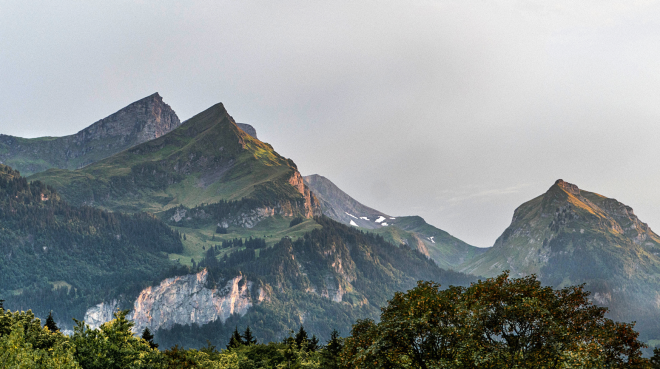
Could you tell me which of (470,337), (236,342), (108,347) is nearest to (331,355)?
(470,337)

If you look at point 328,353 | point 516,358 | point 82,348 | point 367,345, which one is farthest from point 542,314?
point 82,348

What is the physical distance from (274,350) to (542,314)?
205 ft

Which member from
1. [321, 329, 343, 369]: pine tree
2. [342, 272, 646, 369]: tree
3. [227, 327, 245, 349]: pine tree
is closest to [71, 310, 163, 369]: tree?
[342, 272, 646, 369]: tree

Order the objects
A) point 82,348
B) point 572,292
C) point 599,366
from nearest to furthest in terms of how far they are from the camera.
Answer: point 599,366 → point 82,348 → point 572,292

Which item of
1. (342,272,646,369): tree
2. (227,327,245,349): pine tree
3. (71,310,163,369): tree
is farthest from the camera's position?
(227,327,245,349): pine tree

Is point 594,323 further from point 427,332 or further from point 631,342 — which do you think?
point 427,332

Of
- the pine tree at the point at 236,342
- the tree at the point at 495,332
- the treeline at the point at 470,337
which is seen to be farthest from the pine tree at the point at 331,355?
the pine tree at the point at 236,342

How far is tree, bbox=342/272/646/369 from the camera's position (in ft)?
150

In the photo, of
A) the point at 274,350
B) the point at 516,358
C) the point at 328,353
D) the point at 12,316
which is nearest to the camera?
the point at 516,358

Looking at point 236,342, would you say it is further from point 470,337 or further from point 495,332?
point 470,337

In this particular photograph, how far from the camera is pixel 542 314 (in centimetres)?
4650

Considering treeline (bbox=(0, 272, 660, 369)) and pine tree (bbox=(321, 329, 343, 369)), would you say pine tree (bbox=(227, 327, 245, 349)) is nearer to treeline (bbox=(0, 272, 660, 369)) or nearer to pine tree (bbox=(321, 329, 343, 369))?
pine tree (bbox=(321, 329, 343, 369))

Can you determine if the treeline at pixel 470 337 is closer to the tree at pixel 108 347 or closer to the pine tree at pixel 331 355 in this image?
the tree at pixel 108 347

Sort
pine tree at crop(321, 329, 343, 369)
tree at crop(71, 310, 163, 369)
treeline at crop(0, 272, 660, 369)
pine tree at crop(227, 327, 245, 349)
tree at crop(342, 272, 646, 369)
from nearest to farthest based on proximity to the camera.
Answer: treeline at crop(0, 272, 660, 369)
tree at crop(342, 272, 646, 369)
tree at crop(71, 310, 163, 369)
pine tree at crop(321, 329, 343, 369)
pine tree at crop(227, 327, 245, 349)
